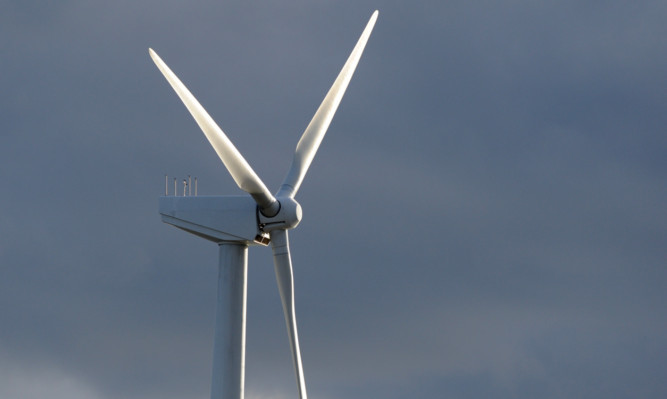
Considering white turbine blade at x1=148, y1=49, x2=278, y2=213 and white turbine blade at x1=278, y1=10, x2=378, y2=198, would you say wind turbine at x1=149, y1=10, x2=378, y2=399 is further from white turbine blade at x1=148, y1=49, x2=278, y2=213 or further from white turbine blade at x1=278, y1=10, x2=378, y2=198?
white turbine blade at x1=278, y1=10, x2=378, y2=198

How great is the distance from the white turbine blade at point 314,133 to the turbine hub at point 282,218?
1.39 meters

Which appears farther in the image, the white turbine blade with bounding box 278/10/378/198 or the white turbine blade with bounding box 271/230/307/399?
the white turbine blade with bounding box 278/10/378/198

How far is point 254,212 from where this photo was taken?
175 ft

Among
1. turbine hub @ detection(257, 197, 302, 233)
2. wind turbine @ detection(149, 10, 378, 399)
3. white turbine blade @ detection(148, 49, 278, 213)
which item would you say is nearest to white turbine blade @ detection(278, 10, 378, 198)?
turbine hub @ detection(257, 197, 302, 233)

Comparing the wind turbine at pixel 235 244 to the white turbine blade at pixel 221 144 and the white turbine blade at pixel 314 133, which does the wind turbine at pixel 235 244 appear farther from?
the white turbine blade at pixel 314 133

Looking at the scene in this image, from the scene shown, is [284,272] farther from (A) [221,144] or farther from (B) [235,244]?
(A) [221,144]

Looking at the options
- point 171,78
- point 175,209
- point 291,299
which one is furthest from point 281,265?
point 171,78

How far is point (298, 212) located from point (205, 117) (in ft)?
18.8

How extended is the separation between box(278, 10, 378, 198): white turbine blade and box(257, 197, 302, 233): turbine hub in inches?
54.9

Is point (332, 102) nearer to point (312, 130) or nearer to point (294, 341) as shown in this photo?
point (312, 130)

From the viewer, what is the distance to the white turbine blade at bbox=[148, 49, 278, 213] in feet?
168

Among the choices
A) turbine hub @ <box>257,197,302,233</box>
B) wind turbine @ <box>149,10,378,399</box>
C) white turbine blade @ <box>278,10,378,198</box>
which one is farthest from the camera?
white turbine blade @ <box>278,10,378,198</box>

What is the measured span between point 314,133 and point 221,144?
23.3 ft

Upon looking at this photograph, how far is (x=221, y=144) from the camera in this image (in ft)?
168
